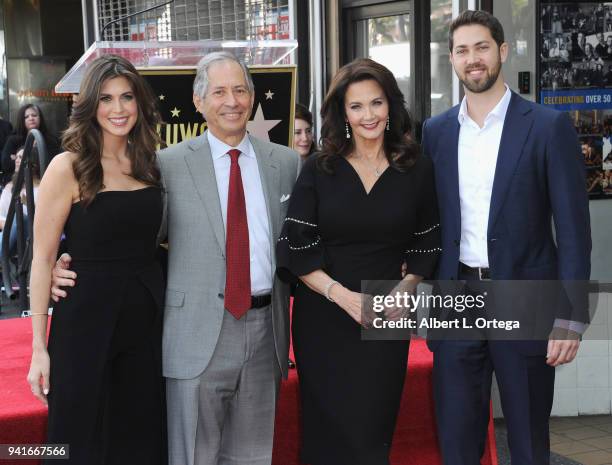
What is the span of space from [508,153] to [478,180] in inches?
5.3

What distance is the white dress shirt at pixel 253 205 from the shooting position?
303 centimetres

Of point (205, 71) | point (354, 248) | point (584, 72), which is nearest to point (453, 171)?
point (354, 248)

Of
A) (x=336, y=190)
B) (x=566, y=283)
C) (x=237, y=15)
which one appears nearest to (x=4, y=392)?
(x=336, y=190)

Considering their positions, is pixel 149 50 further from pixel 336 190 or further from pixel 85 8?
pixel 85 8

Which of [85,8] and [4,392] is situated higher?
[85,8]

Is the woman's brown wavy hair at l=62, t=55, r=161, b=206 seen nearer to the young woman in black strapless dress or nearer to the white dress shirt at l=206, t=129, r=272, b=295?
the young woman in black strapless dress

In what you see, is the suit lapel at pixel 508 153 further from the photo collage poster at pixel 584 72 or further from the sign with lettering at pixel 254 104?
A: the photo collage poster at pixel 584 72

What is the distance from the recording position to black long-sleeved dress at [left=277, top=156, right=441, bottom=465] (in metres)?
2.97

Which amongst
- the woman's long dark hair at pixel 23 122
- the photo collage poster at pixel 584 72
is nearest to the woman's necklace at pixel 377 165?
the photo collage poster at pixel 584 72

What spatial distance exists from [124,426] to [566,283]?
1.52m

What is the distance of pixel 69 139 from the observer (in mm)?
2924

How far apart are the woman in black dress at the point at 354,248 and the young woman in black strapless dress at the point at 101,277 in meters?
0.48

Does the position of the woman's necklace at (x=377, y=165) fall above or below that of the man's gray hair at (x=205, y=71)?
below

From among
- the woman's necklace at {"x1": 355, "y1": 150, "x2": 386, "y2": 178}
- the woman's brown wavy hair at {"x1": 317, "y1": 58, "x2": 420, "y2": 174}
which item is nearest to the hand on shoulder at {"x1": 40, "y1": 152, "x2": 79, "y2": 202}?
the woman's brown wavy hair at {"x1": 317, "y1": 58, "x2": 420, "y2": 174}
